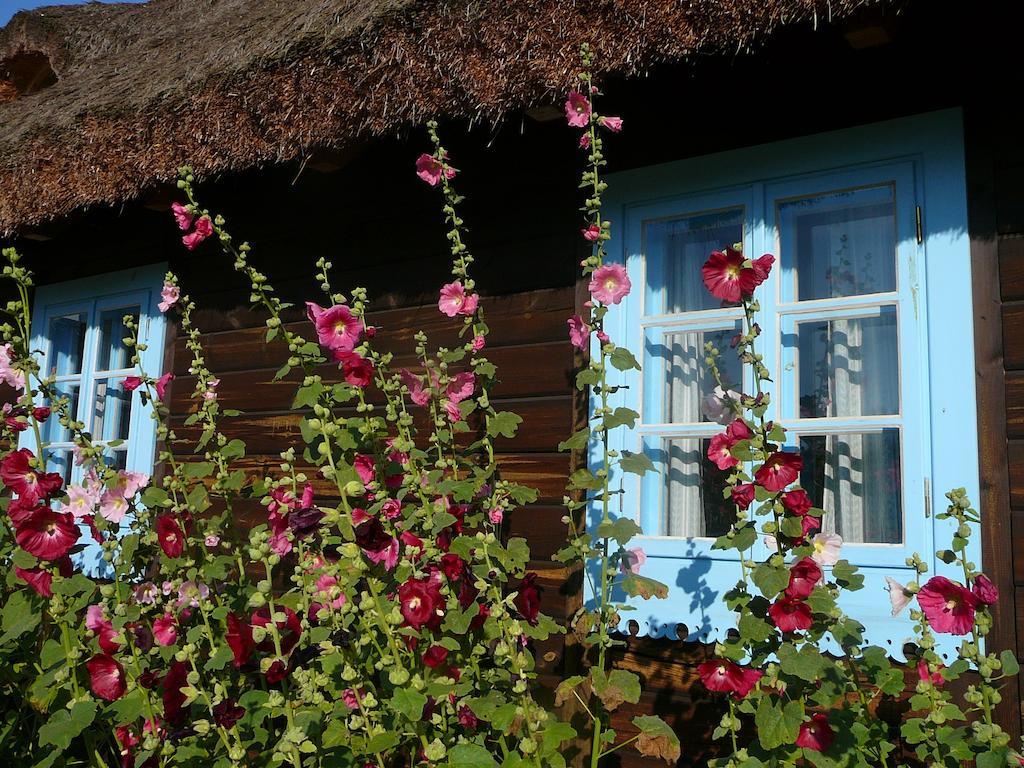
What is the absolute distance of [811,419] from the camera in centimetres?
245

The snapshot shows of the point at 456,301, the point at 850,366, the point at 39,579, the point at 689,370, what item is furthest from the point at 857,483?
the point at 39,579

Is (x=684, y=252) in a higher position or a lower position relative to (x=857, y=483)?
higher

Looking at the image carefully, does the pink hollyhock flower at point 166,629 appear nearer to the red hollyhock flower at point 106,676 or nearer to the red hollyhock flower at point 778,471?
the red hollyhock flower at point 106,676

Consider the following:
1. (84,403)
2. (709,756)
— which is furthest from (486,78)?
(84,403)

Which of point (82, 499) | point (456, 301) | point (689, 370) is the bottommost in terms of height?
point (82, 499)

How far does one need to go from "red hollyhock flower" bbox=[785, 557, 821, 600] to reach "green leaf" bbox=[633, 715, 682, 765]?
37 cm

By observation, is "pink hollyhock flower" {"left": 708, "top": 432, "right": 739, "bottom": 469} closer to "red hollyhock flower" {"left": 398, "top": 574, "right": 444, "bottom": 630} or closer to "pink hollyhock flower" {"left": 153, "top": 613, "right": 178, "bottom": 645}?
"red hollyhock flower" {"left": 398, "top": 574, "right": 444, "bottom": 630}

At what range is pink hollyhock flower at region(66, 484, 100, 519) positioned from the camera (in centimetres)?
232

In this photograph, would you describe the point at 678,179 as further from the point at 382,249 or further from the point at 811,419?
the point at 382,249

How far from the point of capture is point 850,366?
8.01ft

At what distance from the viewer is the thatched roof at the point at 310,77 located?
91.4 inches

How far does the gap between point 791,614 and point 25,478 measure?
1667 mm

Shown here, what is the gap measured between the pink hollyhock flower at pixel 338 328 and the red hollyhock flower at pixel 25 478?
0.69 m

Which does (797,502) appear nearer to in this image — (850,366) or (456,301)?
(850,366)
